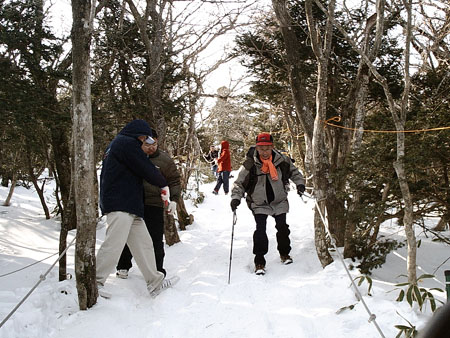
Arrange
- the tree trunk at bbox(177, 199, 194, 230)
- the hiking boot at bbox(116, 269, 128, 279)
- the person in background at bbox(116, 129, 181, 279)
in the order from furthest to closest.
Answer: the tree trunk at bbox(177, 199, 194, 230), the person in background at bbox(116, 129, 181, 279), the hiking boot at bbox(116, 269, 128, 279)

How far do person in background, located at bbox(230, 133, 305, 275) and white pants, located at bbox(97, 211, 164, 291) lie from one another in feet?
5.23

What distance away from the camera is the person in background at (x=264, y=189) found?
5176mm

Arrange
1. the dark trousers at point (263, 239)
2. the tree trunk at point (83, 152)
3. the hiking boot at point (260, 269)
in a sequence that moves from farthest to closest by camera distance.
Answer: the dark trousers at point (263, 239), the hiking boot at point (260, 269), the tree trunk at point (83, 152)

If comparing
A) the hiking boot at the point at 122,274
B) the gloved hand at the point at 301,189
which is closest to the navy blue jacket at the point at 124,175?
the hiking boot at the point at 122,274

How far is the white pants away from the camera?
376 cm

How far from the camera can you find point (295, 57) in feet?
16.6

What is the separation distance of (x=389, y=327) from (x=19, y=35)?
6.71 metres

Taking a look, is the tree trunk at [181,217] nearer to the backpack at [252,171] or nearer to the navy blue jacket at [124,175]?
the backpack at [252,171]

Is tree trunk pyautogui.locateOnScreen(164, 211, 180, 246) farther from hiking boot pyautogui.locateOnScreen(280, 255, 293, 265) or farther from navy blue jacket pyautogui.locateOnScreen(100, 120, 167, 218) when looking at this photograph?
navy blue jacket pyautogui.locateOnScreen(100, 120, 167, 218)

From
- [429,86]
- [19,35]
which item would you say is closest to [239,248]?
[429,86]

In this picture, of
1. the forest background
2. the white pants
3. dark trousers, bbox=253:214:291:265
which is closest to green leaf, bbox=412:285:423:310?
the forest background

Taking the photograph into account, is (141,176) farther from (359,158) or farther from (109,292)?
(359,158)

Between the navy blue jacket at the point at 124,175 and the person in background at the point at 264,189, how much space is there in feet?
5.51

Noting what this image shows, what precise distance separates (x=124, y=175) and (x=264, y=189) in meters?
2.22
